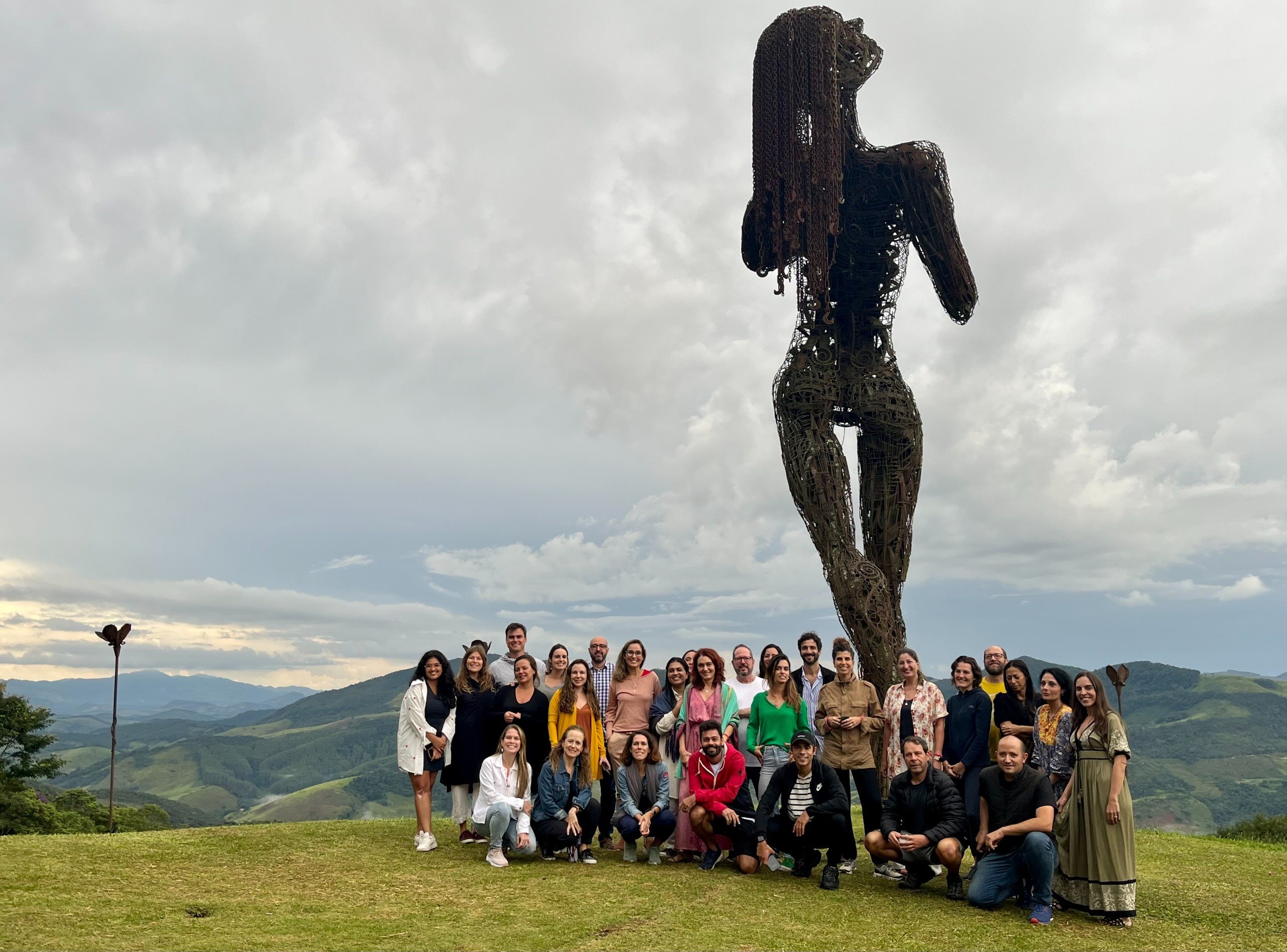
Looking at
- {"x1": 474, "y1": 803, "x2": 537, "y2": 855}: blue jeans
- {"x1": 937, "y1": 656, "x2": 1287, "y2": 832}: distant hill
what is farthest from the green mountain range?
{"x1": 474, "y1": 803, "x2": 537, "y2": 855}: blue jeans

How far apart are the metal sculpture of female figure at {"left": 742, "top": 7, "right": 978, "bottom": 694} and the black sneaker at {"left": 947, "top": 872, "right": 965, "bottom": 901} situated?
208 inches

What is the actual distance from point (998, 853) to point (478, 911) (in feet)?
11.1

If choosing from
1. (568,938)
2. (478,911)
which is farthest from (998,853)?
(478,911)

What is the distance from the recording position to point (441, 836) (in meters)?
8.67

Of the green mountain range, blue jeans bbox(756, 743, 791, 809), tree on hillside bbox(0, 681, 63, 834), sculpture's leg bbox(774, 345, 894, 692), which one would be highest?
sculpture's leg bbox(774, 345, 894, 692)

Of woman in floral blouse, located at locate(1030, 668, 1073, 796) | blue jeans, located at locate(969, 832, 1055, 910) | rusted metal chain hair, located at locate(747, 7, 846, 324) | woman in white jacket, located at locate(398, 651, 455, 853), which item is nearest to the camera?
blue jeans, located at locate(969, 832, 1055, 910)

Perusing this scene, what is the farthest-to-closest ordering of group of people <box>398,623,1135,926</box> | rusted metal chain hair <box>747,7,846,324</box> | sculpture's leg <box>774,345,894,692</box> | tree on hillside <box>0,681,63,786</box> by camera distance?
tree on hillside <box>0,681,63,786</box>, rusted metal chain hair <box>747,7,846,324</box>, sculpture's leg <box>774,345,894,692</box>, group of people <box>398,623,1135,926</box>

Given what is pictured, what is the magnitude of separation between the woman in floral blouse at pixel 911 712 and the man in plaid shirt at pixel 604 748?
214 centimetres

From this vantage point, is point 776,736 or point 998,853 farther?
point 776,736

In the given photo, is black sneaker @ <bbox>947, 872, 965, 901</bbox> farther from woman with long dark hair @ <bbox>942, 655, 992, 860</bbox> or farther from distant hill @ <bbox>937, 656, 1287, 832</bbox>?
distant hill @ <bbox>937, 656, 1287, 832</bbox>

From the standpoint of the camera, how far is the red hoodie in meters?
7.16

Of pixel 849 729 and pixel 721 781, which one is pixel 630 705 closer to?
pixel 721 781

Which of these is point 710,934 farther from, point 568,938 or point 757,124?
point 757,124

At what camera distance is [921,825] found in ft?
21.9
